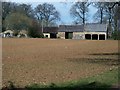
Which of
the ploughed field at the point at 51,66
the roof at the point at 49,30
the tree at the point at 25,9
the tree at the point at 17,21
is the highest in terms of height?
the tree at the point at 25,9

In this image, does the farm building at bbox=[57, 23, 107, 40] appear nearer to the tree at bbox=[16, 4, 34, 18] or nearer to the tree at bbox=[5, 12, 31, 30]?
the tree at bbox=[16, 4, 34, 18]

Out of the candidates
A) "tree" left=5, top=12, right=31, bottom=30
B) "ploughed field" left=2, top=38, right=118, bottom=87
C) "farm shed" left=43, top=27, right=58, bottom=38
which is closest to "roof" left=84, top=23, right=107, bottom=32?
"farm shed" left=43, top=27, right=58, bottom=38

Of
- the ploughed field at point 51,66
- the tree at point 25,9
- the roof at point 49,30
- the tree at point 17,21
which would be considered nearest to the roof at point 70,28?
the roof at point 49,30

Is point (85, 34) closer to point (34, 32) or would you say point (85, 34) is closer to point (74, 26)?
point (74, 26)

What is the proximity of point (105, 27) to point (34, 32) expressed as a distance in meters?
24.8

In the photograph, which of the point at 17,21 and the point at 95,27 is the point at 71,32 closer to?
the point at 95,27

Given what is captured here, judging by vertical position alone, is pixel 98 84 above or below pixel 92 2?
below

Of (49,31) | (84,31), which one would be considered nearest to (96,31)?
(84,31)

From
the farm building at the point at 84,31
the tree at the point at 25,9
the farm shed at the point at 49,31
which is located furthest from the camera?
the farm shed at the point at 49,31

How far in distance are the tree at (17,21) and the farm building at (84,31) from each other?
18615 millimetres

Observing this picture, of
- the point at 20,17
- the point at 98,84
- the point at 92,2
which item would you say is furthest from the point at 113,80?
the point at 20,17

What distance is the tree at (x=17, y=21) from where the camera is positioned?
104 m

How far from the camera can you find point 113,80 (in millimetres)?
11188

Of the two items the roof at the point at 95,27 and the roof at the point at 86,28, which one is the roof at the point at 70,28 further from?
the roof at the point at 95,27
